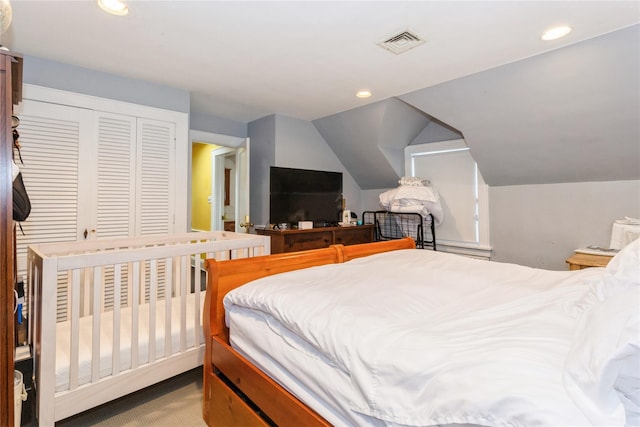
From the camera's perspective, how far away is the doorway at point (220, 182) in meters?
4.04

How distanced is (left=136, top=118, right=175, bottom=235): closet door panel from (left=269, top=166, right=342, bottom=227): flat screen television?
3.56 feet

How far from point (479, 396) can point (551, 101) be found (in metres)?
2.91

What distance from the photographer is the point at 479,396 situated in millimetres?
670

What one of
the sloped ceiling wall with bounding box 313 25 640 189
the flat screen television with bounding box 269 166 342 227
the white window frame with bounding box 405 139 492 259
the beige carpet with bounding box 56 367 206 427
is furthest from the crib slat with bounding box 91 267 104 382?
the white window frame with bounding box 405 139 492 259

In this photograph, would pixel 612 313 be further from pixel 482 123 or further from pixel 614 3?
pixel 482 123

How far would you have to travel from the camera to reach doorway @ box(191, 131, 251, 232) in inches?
159

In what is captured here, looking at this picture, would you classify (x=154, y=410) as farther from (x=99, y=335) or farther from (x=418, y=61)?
(x=418, y=61)

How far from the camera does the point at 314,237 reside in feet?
12.5

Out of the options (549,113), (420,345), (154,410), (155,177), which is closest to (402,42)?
(549,113)

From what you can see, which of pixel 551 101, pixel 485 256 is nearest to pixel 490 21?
pixel 551 101

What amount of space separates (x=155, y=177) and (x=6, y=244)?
2.13m

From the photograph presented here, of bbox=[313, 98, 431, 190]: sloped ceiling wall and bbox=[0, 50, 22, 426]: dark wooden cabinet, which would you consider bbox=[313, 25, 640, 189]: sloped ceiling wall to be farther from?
bbox=[0, 50, 22, 426]: dark wooden cabinet

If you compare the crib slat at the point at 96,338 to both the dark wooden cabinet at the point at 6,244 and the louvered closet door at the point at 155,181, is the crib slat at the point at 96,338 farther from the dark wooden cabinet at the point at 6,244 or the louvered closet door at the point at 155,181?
the louvered closet door at the point at 155,181

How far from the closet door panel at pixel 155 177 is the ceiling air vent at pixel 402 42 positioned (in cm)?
219
